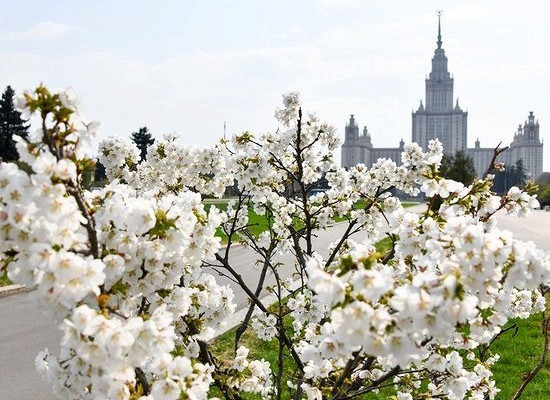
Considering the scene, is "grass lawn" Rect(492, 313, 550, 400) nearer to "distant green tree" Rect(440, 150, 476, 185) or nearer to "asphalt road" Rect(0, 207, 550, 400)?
"asphalt road" Rect(0, 207, 550, 400)

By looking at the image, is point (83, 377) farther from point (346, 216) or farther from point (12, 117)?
point (12, 117)

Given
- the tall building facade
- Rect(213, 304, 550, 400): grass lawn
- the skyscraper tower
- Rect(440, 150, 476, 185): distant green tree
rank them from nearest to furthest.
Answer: Rect(213, 304, 550, 400): grass lawn
Rect(440, 150, 476, 185): distant green tree
the tall building facade
the skyscraper tower

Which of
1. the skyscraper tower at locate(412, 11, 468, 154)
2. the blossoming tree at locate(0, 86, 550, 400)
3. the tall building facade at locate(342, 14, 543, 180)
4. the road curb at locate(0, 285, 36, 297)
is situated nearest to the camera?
the blossoming tree at locate(0, 86, 550, 400)

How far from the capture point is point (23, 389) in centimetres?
629

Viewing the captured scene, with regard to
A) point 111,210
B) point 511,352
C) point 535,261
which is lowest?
point 511,352

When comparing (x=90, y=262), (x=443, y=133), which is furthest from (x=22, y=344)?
(x=443, y=133)

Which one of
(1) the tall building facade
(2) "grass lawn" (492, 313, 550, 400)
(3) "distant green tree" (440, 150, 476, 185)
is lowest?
(2) "grass lawn" (492, 313, 550, 400)

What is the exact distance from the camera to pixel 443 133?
188500 mm

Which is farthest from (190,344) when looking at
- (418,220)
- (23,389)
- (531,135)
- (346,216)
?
(531,135)

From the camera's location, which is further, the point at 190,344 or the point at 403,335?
the point at 190,344

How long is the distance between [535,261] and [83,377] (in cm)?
155

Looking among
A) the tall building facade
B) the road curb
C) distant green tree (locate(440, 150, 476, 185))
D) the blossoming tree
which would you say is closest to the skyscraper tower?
the tall building facade

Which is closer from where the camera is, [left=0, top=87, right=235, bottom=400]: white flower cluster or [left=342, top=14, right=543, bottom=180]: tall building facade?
[left=0, top=87, right=235, bottom=400]: white flower cluster

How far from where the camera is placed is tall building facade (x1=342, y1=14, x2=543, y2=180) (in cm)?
18338
